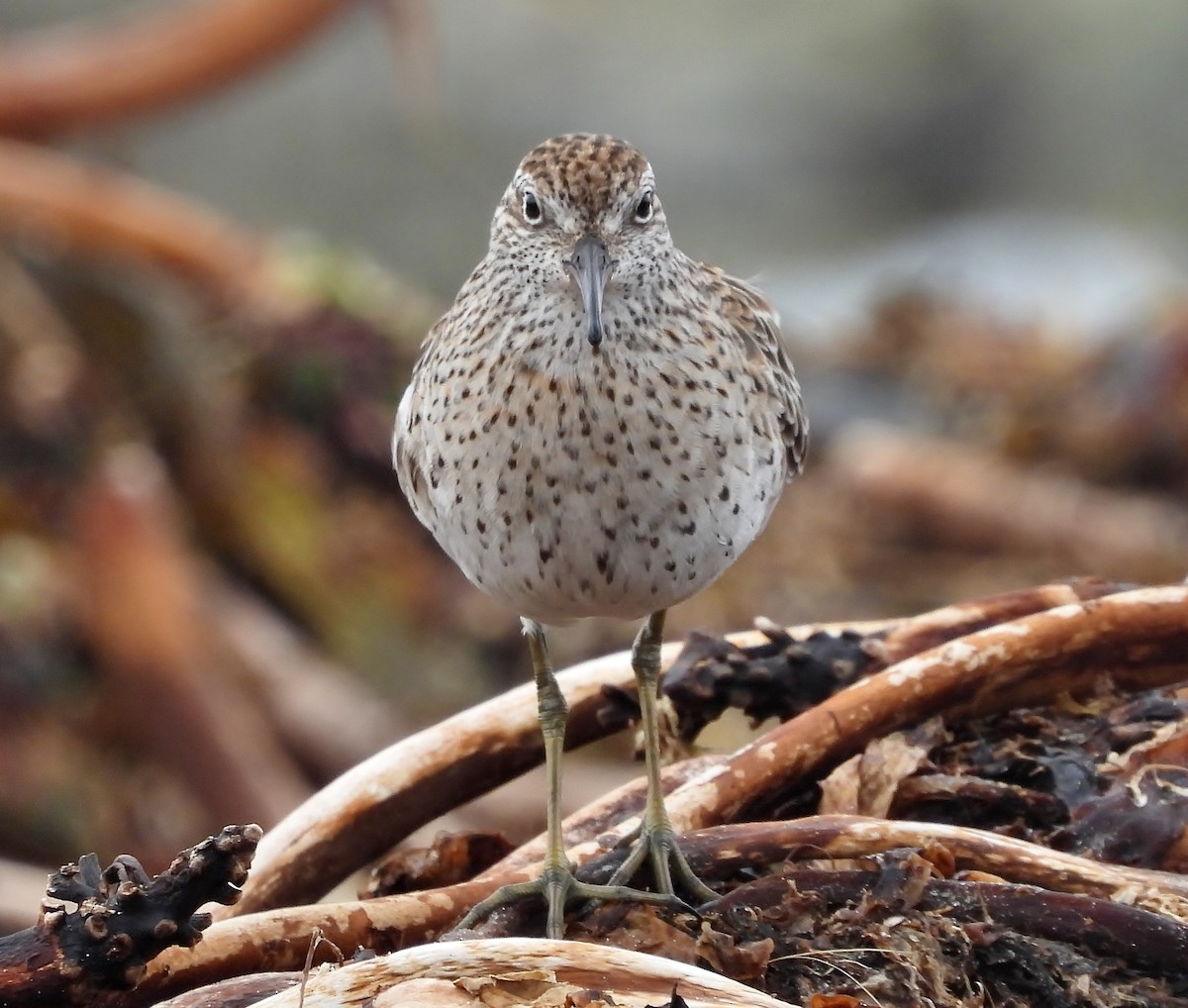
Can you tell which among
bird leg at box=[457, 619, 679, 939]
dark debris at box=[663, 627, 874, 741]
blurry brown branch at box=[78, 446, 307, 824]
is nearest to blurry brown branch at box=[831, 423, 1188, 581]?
blurry brown branch at box=[78, 446, 307, 824]

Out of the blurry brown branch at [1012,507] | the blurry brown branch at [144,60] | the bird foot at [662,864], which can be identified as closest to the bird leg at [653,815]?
the bird foot at [662,864]

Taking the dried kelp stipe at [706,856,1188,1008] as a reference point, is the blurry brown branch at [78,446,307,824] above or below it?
above

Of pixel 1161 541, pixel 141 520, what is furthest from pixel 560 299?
pixel 1161 541

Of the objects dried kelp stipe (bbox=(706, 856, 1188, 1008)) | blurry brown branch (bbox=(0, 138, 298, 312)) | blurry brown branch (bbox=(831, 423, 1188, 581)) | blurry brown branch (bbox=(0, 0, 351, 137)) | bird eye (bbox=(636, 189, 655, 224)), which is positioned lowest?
dried kelp stipe (bbox=(706, 856, 1188, 1008))

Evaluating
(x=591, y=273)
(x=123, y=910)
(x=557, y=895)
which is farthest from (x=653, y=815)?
(x=123, y=910)

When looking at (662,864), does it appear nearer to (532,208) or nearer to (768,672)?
(768,672)

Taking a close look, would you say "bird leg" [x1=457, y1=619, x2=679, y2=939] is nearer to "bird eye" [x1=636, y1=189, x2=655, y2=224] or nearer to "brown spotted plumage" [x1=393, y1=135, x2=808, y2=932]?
"brown spotted plumage" [x1=393, y1=135, x2=808, y2=932]

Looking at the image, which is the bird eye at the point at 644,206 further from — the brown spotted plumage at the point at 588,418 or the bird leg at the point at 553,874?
the bird leg at the point at 553,874
